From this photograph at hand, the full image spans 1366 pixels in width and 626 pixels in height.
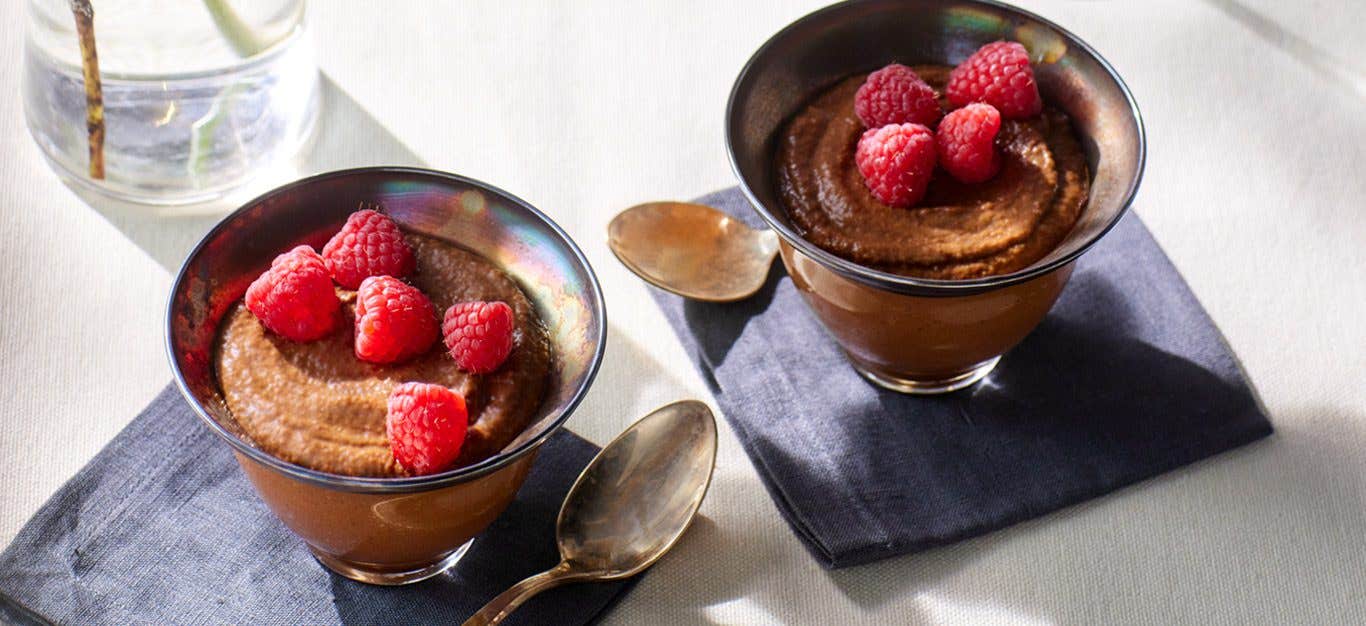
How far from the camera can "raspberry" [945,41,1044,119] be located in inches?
88.4

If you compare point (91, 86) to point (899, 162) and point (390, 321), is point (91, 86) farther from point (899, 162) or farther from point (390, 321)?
point (899, 162)

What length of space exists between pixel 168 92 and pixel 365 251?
28.8 inches

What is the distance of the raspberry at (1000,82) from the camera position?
2244 millimetres

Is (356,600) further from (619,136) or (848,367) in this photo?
(619,136)

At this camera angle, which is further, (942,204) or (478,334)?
(942,204)

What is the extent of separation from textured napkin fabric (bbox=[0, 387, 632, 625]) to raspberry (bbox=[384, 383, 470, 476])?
314mm

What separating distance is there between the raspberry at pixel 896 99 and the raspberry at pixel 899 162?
5cm

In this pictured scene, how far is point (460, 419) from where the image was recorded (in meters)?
1.72

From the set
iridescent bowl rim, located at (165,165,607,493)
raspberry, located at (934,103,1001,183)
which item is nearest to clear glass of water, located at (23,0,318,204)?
iridescent bowl rim, located at (165,165,607,493)

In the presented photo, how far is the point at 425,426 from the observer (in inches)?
66.7

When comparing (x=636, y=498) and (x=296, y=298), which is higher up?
(x=296, y=298)

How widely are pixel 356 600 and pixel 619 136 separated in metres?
1.13

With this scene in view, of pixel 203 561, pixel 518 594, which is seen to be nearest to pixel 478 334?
pixel 518 594

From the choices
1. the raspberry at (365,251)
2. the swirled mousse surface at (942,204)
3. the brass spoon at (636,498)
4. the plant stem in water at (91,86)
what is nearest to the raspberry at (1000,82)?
the swirled mousse surface at (942,204)
